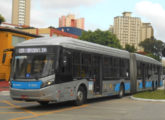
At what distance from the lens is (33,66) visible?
39.8 ft

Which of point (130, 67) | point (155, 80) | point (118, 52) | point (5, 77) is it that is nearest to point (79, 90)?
point (118, 52)

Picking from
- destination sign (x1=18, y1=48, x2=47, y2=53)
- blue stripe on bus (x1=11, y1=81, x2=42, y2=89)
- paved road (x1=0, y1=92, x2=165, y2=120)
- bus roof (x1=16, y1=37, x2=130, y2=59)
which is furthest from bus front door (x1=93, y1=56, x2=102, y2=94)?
blue stripe on bus (x1=11, y1=81, x2=42, y2=89)

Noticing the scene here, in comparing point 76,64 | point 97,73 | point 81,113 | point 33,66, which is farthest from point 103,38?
point 81,113

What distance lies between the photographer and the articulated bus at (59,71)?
1188 cm

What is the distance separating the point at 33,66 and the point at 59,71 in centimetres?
108

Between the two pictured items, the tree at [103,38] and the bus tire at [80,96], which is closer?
the bus tire at [80,96]

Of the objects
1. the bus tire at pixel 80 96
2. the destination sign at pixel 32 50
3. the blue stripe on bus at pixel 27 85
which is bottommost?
the bus tire at pixel 80 96

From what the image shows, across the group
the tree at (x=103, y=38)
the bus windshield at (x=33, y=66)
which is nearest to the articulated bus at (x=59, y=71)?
the bus windshield at (x=33, y=66)

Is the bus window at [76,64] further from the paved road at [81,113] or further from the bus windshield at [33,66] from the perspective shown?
the paved road at [81,113]

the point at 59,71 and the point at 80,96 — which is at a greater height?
the point at 59,71

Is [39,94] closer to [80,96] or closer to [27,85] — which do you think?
[27,85]

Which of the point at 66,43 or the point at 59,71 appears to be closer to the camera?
the point at 59,71

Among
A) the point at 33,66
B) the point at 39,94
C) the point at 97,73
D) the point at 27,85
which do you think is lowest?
the point at 39,94

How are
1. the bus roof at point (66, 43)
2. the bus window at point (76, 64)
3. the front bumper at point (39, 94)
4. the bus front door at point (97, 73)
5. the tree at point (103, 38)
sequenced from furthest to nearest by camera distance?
the tree at point (103, 38), the bus front door at point (97, 73), the bus window at point (76, 64), the bus roof at point (66, 43), the front bumper at point (39, 94)
